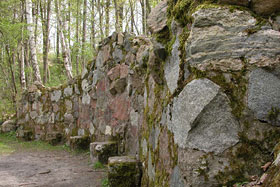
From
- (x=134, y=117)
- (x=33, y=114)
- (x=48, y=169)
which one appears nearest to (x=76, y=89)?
(x=48, y=169)

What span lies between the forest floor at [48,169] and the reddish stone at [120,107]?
88 centimetres

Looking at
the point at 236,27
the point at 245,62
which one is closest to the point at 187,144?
the point at 245,62

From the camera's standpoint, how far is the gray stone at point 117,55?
4.83 metres

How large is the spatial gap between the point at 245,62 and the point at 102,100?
13.0 feet

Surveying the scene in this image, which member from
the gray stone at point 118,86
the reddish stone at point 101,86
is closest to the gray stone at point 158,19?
the gray stone at point 118,86

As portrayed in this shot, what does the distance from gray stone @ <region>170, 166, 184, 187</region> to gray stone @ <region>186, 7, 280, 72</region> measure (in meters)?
0.67

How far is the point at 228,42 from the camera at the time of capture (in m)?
1.68

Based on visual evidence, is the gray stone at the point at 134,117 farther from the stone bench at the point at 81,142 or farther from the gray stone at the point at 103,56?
the stone bench at the point at 81,142

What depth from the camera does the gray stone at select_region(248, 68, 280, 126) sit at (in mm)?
1594

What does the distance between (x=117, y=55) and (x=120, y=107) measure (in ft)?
3.04

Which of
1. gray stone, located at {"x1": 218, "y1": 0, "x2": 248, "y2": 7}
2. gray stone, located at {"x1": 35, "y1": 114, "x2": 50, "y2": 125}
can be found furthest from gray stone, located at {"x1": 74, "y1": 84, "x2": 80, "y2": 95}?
gray stone, located at {"x1": 218, "y1": 0, "x2": 248, "y2": 7}

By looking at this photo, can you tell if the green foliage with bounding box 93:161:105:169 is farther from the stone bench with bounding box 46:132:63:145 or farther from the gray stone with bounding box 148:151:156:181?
the stone bench with bounding box 46:132:63:145

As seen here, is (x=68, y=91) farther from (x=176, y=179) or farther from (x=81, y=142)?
(x=176, y=179)

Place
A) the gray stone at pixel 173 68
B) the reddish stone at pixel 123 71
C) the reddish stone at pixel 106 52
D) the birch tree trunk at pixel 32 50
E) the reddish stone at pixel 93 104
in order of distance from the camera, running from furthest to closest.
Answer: the birch tree trunk at pixel 32 50, the reddish stone at pixel 93 104, the reddish stone at pixel 106 52, the reddish stone at pixel 123 71, the gray stone at pixel 173 68
